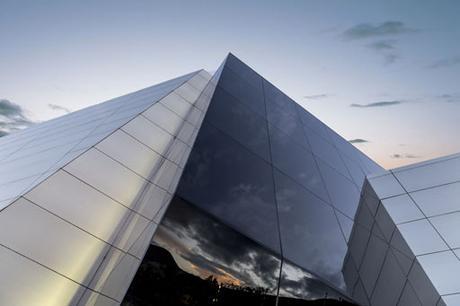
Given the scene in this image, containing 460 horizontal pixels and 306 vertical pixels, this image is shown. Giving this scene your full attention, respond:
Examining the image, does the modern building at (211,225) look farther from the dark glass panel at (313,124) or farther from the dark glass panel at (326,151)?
the dark glass panel at (313,124)

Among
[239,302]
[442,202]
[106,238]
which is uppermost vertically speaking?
[442,202]

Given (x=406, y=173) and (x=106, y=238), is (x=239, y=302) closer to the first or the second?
(x=106, y=238)

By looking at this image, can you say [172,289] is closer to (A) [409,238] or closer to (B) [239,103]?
(A) [409,238]

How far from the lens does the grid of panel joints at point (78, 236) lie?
22.6ft

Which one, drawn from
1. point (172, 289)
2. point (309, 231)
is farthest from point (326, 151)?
point (172, 289)

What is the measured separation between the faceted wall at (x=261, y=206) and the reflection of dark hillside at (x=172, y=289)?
0.07 metres

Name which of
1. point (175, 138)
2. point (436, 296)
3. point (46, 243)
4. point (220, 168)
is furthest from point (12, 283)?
point (436, 296)

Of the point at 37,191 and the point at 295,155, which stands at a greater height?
the point at 37,191

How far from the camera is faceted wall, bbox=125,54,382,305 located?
28.1ft

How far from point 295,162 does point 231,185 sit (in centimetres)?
505

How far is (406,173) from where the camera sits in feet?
40.5

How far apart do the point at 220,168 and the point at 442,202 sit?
7.10m

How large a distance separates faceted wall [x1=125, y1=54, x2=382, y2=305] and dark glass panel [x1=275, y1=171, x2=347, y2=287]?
41 mm

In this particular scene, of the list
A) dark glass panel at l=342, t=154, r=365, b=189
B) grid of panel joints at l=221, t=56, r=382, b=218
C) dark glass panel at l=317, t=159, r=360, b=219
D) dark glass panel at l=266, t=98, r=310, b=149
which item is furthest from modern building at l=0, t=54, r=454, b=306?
dark glass panel at l=342, t=154, r=365, b=189
